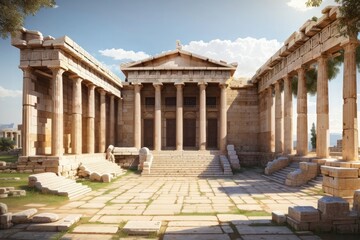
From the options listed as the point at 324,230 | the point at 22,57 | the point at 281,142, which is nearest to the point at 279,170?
the point at 281,142

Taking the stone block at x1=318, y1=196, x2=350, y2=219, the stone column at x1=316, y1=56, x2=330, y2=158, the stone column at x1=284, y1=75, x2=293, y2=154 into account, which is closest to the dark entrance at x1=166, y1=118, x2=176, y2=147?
the stone column at x1=284, y1=75, x2=293, y2=154

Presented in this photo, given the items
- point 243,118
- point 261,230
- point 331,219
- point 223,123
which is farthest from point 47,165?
point 243,118

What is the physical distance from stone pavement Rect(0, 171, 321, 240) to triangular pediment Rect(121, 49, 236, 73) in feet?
38.7

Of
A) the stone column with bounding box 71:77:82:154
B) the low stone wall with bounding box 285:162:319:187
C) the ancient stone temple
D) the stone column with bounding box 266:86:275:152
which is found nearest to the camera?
the low stone wall with bounding box 285:162:319:187

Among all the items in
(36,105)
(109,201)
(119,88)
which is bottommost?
(109,201)

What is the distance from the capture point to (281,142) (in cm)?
1988

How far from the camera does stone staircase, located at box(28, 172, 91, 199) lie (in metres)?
11.1

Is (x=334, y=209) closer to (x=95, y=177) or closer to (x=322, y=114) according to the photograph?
(x=322, y=114)

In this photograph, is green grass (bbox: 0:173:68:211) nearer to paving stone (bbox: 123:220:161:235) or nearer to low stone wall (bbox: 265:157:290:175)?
paving stone (bbox: 123:220:161:235)

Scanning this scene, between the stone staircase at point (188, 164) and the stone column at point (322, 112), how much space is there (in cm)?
610

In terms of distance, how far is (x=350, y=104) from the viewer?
1229 cm

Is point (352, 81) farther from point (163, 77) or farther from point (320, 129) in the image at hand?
point (163, 77)

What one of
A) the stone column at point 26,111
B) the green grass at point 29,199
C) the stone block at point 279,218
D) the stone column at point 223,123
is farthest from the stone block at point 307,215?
the stone column at point 223,123

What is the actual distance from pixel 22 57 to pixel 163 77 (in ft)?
36.4
